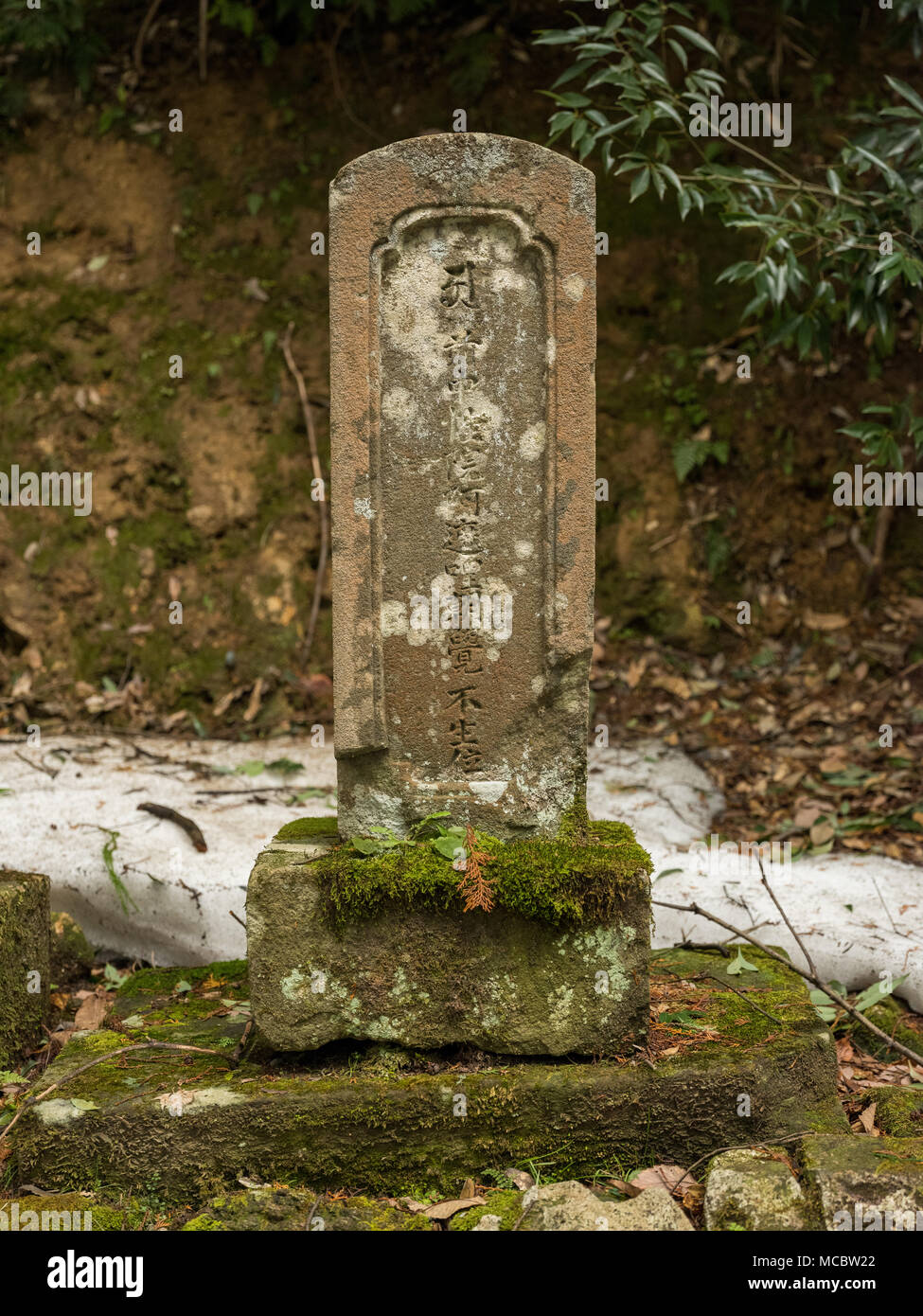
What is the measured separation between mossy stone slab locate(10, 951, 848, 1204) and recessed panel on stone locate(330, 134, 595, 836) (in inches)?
26.8

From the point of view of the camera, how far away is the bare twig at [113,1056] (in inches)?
124

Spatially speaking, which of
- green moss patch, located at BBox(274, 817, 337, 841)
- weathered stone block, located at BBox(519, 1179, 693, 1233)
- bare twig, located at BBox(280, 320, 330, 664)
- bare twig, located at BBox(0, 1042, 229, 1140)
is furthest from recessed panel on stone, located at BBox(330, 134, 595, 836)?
bare twig, located at BBox(280, 320, 330, 664)

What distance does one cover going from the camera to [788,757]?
598 cm

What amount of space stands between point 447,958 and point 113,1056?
0.97 metres

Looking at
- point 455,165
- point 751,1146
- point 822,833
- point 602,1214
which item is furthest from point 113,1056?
point 822,833

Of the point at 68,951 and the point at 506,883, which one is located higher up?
the point at 506,883

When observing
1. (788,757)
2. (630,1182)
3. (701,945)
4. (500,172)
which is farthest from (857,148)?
(630,1182)

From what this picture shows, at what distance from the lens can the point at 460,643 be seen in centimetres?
336

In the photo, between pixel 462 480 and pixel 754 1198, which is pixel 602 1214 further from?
pixel 462 480

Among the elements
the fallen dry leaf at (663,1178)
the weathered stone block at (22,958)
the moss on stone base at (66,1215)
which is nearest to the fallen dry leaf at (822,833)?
the fallen dry leaf at (663,1178)

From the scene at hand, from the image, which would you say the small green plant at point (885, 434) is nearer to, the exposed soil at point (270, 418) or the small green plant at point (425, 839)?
the exposed soil at point (270, 418)

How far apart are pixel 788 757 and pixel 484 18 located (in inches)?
181

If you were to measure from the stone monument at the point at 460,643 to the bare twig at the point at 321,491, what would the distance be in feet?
11.6

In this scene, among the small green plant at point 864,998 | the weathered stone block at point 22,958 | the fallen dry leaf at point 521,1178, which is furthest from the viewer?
the small green plant at point 864,998
